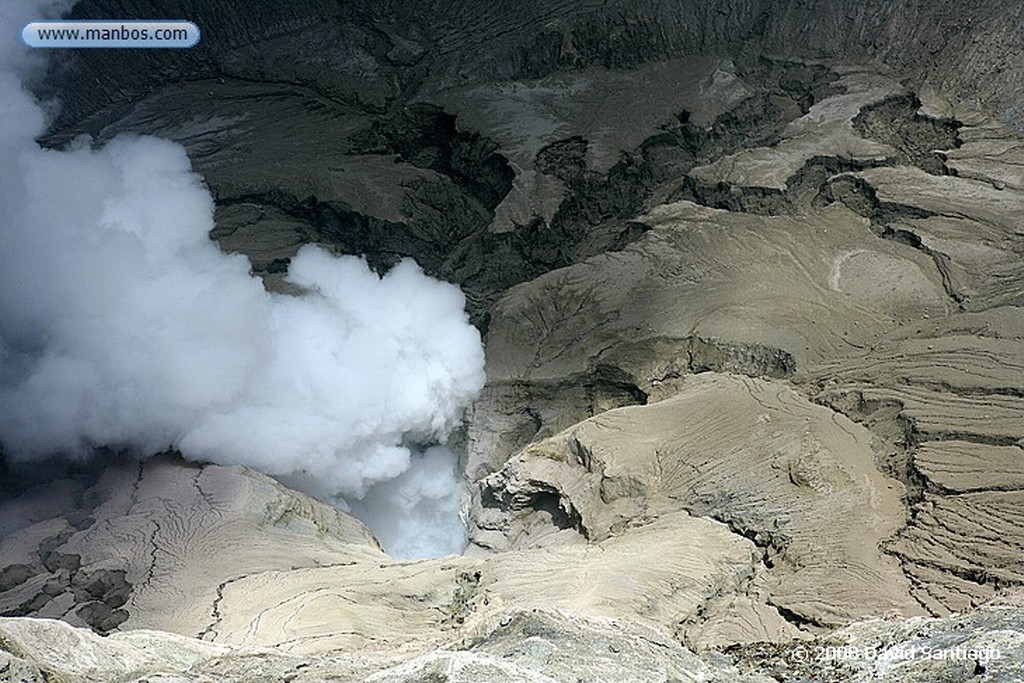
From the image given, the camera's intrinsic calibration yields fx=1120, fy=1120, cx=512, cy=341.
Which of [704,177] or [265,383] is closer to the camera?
[265,383]

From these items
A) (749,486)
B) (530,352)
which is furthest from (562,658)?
(530,352)

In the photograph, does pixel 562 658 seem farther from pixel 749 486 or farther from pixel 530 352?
pixel 530 352

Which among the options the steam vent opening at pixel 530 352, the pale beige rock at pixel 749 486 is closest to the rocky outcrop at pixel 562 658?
the steam vent opening at pixel 530 352

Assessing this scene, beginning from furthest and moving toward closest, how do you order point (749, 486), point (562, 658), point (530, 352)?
1. point (530, 352)
2. point (749, 486)
3. point (562, 658)

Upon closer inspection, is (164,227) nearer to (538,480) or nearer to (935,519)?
(538,480)

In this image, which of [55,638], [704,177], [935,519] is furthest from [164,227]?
[935,519]

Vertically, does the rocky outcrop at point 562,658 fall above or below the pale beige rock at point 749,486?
above

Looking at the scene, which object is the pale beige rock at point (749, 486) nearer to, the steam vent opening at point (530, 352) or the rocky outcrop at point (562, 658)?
the steam vent opening at point (530, 352)

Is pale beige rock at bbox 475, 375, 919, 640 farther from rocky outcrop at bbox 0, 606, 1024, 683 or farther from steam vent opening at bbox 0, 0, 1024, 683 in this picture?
rocky outcrop at bbox 0, 606, 1024, 683
